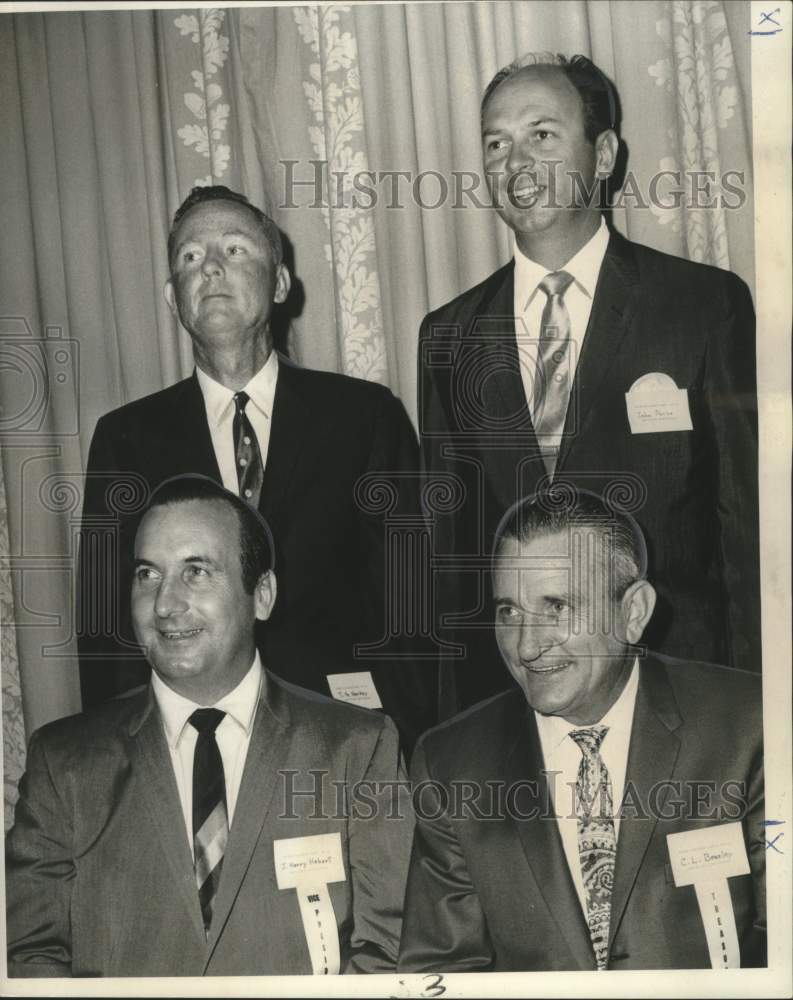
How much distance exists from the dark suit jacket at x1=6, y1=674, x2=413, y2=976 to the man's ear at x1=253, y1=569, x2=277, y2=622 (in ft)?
0.37

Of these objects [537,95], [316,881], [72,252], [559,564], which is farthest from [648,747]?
[72,252]

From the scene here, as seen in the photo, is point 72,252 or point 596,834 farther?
point 72,252

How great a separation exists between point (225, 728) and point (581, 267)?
3.40 ft

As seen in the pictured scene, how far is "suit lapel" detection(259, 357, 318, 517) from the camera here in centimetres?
206

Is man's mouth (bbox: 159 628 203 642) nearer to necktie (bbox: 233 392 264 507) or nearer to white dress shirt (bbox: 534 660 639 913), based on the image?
necktie (bbox: 233 392 264 507)

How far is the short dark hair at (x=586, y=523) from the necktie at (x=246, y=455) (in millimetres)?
443

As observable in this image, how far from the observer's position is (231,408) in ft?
6.87

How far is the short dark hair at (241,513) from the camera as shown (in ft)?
6.70

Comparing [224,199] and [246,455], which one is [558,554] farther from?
[224,199]

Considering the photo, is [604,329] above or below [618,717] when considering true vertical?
above

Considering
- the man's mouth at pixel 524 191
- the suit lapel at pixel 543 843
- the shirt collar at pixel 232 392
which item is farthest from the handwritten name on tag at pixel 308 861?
the man's mouth at pixel 524 191

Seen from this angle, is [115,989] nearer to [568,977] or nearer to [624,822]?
[568,977]

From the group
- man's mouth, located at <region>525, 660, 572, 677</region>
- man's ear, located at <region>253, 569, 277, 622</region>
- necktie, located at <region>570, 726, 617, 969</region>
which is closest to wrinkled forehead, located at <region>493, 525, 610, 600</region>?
man's mouth, located at <region>525, 660, 572, 677</region>

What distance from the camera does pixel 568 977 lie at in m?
2.01
